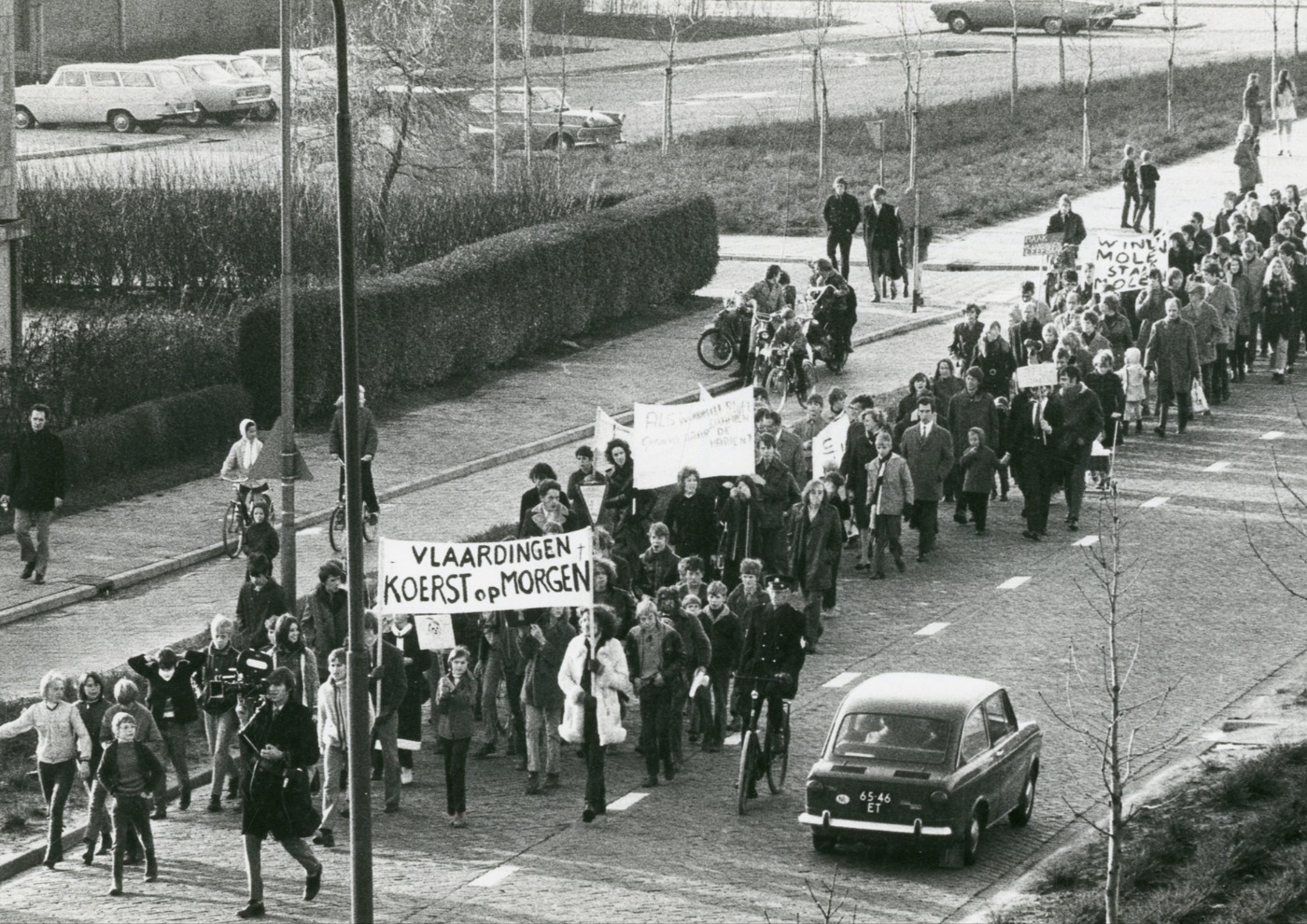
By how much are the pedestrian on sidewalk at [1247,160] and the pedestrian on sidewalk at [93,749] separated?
102 ft

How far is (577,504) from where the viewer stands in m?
23.4

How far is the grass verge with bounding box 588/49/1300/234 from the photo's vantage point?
47.7 m

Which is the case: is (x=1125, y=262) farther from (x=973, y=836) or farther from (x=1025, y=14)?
(x=1025, y=14)

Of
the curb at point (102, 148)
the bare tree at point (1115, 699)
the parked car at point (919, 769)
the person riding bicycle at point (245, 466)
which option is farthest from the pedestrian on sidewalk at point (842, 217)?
the curb at point (102, 148)

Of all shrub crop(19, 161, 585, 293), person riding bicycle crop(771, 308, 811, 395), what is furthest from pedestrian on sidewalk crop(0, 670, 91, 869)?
shrub crop(19, 161, 585, 293)

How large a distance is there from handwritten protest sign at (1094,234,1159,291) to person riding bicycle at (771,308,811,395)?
4113 millimetres

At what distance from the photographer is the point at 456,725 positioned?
59.1 ft

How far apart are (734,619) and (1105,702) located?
330 cm

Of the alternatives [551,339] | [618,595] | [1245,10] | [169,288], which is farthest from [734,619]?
[1245,10]

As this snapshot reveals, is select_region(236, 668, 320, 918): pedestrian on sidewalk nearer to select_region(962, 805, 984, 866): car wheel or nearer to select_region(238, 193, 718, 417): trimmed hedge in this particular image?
select_region(962, 805, 984, 866): car wheel

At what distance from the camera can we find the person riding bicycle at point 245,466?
25.4 m

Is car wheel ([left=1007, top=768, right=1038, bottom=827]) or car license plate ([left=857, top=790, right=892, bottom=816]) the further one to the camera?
car wheel ([left=1007, top=768, right=1038, bottom=827])

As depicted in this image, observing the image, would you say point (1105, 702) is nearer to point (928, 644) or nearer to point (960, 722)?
point (928, 644)

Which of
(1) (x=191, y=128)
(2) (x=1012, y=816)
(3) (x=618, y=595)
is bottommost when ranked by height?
(2) (x=1012, y=816)
